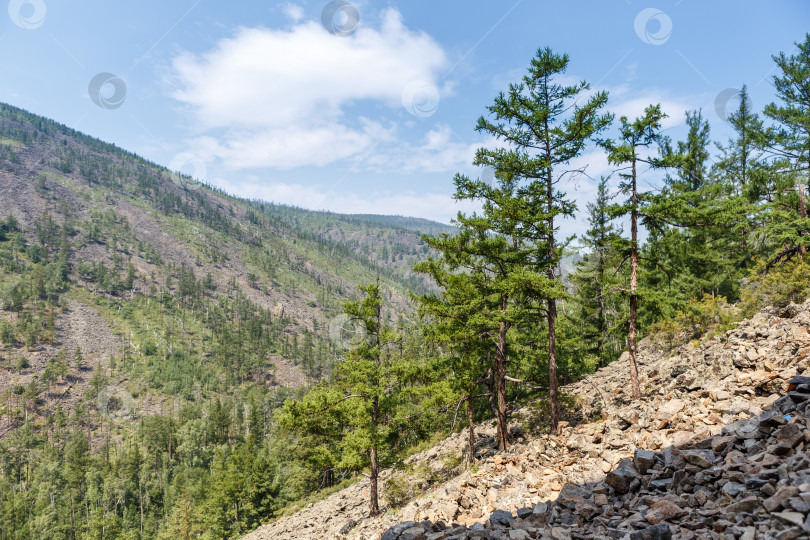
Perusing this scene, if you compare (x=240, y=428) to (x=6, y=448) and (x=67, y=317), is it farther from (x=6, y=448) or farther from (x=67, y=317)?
(x=67, y=317)

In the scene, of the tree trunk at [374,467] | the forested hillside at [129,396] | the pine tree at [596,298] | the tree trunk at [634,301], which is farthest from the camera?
the forested hillside at [129,396]

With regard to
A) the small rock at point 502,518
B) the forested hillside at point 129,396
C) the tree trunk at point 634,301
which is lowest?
the forested hillside at point 129,396

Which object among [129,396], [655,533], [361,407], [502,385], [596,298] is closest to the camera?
[655,533]

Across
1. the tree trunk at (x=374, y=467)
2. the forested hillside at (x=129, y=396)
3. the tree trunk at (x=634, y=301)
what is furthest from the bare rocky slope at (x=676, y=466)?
the forested hillside at (x=129, y=396)

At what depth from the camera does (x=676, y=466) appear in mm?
7859

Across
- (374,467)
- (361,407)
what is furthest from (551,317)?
(374,467)

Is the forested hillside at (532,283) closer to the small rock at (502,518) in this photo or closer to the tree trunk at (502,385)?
the tree trunk at (502,385)

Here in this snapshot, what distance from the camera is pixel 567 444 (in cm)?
1242

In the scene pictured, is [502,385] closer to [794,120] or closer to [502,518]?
[502,518]

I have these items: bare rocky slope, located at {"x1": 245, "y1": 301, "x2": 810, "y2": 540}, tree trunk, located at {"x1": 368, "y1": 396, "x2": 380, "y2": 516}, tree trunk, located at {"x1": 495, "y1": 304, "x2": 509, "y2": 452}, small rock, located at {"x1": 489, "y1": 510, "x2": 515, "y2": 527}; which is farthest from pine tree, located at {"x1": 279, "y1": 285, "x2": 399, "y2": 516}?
small rock, located at {"x1": 489, "y1": 510, "x2": 515, "y2": 527}

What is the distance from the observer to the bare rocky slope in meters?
5.94

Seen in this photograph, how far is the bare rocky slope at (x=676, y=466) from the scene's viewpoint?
234 inches

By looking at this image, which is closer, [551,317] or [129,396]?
[551,317]

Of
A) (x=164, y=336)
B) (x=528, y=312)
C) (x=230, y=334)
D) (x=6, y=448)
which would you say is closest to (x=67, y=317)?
(x=164, y=336)
